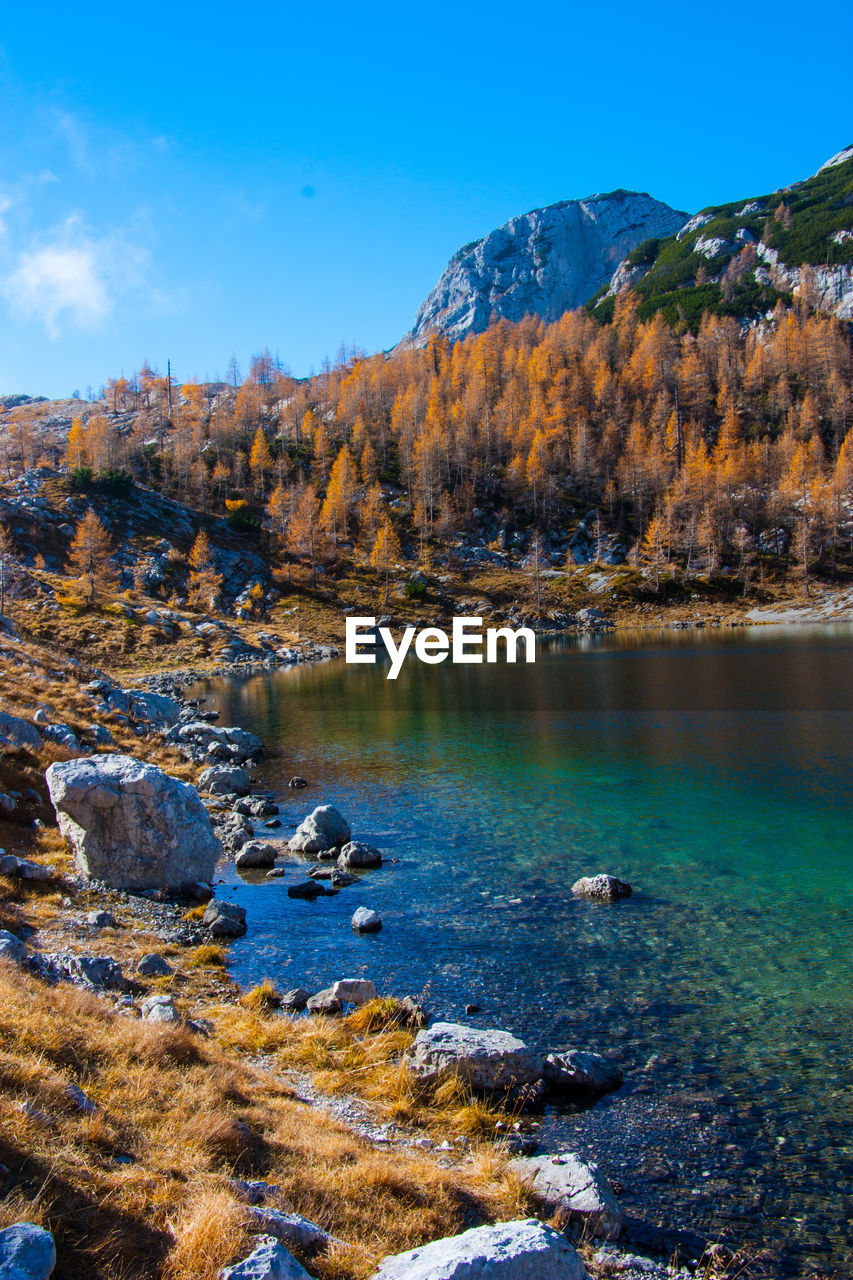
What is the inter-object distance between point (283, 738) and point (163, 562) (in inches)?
3339

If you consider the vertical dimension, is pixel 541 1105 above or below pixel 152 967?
below

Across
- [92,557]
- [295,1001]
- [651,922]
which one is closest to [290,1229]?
[295,1001]

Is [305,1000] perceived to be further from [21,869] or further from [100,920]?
[21,869]

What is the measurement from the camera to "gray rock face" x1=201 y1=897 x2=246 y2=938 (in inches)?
825

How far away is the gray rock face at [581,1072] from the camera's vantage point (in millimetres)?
13430

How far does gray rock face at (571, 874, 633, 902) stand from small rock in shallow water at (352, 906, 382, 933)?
6.86 meters

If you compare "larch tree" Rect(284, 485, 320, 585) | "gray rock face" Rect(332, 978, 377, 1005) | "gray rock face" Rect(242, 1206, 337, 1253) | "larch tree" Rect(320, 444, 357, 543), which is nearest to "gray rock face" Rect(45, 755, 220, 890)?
"gray rock face" Rect(332, 978, 377, 1005)

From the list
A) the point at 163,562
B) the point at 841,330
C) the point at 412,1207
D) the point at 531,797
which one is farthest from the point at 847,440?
the point at 412,1207

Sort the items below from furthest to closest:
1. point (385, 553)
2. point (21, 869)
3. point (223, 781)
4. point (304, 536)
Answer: point (304, 536)
point (385, 553)
point (223, 781)
point (21, 869)

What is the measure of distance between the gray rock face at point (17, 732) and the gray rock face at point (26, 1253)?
85.1 ft

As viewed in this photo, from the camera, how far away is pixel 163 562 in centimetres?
12538

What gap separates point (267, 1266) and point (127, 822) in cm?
1914

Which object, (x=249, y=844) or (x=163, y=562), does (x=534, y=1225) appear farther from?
(x=163, y=562)

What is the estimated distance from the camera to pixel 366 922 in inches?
833
